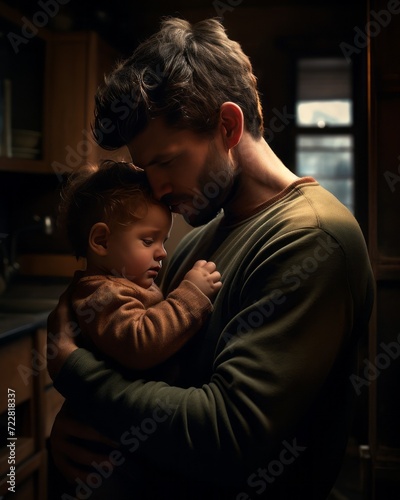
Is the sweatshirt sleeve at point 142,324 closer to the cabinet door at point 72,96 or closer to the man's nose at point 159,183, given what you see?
the man's nose at point 159,183

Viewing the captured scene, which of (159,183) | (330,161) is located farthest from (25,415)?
(330,161)

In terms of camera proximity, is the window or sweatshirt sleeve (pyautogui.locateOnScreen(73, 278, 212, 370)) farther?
the window

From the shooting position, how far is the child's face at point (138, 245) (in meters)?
0.86

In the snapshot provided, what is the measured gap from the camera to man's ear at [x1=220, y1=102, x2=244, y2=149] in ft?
2.67

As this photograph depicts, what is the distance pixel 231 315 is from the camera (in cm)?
78

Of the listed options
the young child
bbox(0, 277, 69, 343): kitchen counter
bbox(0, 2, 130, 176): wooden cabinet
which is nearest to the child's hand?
the young child

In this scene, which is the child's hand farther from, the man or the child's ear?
the child's ear

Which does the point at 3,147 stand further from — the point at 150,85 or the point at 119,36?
the point at 150,85

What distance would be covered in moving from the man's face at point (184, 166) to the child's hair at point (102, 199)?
0.09 ft

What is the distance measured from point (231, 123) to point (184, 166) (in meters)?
0.09

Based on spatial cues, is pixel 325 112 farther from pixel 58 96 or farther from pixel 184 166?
pixel 184 166

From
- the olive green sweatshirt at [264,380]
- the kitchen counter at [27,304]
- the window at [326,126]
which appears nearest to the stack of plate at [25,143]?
the kitchen counter at [27,304]

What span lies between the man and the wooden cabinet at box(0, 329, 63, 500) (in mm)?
943

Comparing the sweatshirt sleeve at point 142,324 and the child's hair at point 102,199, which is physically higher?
the child's hair at point 102,199
